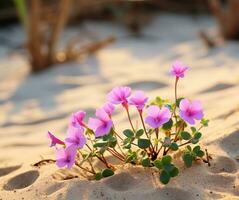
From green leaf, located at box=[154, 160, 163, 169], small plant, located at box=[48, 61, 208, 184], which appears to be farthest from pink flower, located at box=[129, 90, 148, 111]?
green leaf, located at box=[154, 160, 163, 169]

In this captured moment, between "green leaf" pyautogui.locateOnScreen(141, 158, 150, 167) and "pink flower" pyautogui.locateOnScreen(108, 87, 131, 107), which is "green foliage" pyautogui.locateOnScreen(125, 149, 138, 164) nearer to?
"green leaf" pyautogui.locateOnScreen(141, 158, 150, 167)

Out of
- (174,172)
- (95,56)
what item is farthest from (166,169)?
(95,56)

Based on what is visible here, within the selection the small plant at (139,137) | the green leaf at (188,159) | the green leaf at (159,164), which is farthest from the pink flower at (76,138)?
the green leaf at (188,159)

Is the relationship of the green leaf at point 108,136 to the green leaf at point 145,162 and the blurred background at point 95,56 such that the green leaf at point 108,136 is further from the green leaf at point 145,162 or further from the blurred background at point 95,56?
the blurred background at point 95,56

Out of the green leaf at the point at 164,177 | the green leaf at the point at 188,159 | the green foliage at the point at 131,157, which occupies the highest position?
the green foliage at the point at 131,157

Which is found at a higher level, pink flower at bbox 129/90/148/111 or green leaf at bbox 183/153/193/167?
pink flower at bbox 129/90/148/111

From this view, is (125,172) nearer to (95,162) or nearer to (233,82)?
(95,162)
